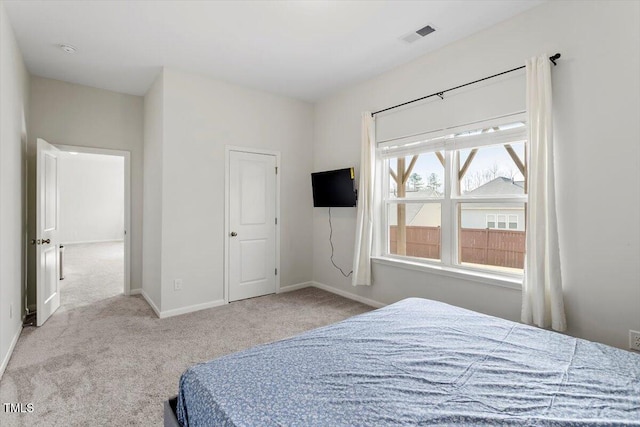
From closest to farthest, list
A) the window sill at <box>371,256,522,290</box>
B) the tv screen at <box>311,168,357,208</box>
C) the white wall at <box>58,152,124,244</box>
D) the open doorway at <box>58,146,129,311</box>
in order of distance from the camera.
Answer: the window sill at <box>371,256,522,290</box> → the tv screen at <box>311,168,357,208</box> → the open doorway at <box>58,146,129,311</box> → the white wall at <box>58,152,124,244</box>

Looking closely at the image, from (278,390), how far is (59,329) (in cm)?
325

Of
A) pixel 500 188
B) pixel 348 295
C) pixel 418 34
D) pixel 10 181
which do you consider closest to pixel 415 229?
pixel 500 188

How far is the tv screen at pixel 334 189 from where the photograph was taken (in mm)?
4036

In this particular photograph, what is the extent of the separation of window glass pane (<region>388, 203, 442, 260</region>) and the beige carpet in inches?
36.6

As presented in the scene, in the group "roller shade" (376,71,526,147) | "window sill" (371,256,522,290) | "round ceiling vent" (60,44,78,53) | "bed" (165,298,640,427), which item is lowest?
"bed" (165,298,640,427)

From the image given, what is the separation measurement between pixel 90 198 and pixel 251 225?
850 centimetres

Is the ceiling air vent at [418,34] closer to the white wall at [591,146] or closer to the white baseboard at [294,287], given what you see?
the white wall at [591,146]

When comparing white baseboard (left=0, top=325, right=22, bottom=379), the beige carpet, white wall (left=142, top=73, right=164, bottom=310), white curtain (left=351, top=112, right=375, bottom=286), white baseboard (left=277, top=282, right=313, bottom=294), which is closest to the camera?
the beige carpet

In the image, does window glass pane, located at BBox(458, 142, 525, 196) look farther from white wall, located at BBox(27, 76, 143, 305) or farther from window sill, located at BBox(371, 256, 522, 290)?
white wall, located at BBox(27, 76, 143, 305)

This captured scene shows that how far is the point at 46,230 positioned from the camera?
3.44 meters

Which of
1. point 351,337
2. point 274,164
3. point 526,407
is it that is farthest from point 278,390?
point 274,164

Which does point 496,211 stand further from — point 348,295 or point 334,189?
point 348,295

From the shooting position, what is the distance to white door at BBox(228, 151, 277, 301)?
4.13 meters

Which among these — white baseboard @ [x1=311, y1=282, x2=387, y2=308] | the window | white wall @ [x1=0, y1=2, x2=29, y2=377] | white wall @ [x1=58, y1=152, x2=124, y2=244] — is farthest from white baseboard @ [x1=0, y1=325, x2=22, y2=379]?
white wall @ [x1=58, y1=152, x2=124, y2=244]
